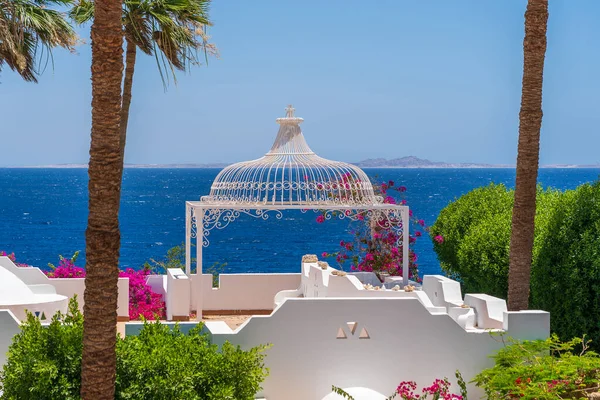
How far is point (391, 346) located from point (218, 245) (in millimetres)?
59969

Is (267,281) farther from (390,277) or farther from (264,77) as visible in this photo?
(264,77)

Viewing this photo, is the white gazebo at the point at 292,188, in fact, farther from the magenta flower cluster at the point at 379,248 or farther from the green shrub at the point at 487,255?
the green shrub at the point at 487,255

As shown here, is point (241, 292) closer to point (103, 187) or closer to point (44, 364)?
point (44, 364)

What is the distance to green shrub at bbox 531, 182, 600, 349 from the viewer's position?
41.6 feet

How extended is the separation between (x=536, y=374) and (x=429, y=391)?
120 cm

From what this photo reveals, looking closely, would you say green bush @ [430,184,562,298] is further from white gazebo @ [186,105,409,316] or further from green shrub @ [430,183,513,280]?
white gazebo @ [186,105,409,316]

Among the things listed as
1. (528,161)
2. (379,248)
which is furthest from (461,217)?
(528,161)

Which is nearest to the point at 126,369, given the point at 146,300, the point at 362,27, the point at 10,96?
the point at 146,300

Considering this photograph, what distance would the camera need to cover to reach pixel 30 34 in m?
14.8

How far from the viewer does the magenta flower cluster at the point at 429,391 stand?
1035 cm

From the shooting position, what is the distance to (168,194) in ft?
353

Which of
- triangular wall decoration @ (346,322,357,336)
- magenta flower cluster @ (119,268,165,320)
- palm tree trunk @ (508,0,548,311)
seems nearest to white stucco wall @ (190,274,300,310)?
magenta flower cluster @ (119,268,165,320)

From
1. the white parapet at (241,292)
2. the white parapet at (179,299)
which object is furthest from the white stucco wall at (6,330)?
the white parapet at (241,292)

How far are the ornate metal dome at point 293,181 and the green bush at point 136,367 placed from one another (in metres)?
5.53
